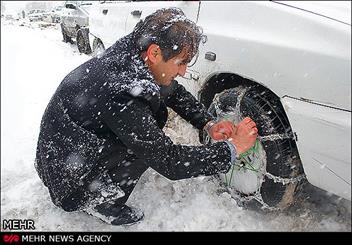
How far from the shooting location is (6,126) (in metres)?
4.05

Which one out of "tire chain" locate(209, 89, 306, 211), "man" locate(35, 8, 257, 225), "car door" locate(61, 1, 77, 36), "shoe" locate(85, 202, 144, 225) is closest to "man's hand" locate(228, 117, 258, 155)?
"man" locate(35, 8, 257, 225)

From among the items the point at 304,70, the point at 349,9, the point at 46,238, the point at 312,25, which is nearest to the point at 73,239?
the point at 46,238

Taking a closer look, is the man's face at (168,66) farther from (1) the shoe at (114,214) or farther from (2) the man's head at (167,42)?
(1) the shoe at (114,214)

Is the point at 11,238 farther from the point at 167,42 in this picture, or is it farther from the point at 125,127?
the point at 167,42

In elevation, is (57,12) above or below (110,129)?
below

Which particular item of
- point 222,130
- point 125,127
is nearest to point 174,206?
point 222,130

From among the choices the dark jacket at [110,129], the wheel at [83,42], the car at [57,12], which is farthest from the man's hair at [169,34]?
the car at [57,12]

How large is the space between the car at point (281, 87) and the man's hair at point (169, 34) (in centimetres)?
20

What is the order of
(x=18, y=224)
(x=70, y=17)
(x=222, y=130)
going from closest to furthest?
(x=222, y=130)
(x=18, y=224)
(x=70, y=17)

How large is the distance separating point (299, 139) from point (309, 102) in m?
0.19

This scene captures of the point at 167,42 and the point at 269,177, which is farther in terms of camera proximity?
the point at 269,177

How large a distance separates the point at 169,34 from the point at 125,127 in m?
0.48

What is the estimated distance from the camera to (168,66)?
6.14ft

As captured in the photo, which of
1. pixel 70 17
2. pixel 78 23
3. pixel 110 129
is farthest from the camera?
pixel 70 17
